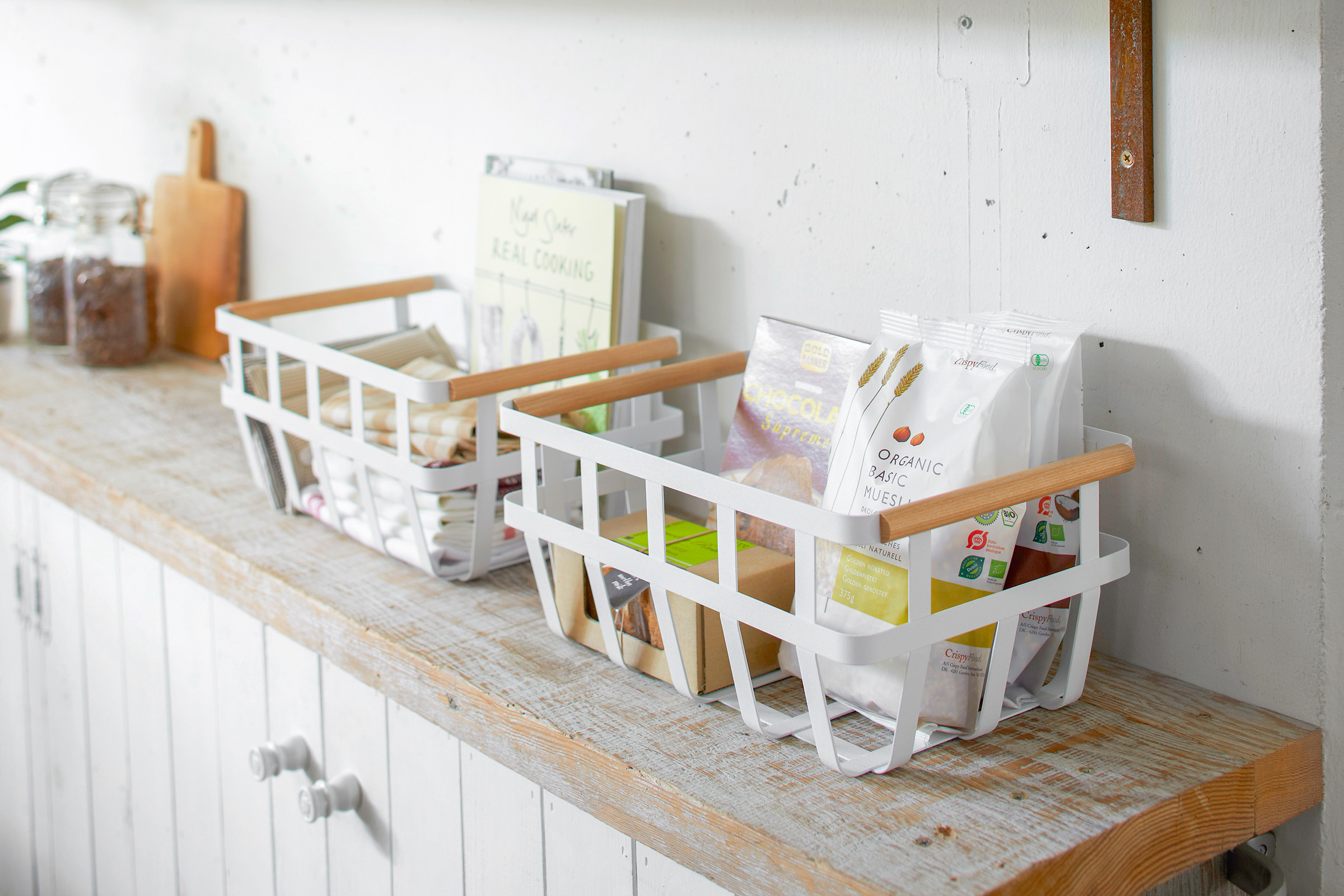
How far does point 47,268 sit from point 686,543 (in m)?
1.23

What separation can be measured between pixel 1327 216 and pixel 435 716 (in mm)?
617

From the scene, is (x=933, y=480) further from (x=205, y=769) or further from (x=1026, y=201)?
(x=205, y=769)

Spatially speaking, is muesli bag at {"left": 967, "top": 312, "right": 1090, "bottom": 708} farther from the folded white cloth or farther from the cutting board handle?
the cutting board handle

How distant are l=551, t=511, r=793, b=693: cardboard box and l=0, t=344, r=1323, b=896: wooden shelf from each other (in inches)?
0.7

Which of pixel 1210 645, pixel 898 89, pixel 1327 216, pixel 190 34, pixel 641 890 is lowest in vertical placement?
pixel 641 890

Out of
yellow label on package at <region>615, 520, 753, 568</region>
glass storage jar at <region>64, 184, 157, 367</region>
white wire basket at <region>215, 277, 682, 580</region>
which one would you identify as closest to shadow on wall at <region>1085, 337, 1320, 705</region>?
yellow label on package at <region>615, 520, 753, 568</region>

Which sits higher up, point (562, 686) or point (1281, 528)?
point (1281, 528)

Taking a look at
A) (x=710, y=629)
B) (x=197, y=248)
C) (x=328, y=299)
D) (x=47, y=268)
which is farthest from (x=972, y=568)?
(x=47, y=268)

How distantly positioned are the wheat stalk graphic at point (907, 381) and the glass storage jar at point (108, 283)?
1210 millimetres

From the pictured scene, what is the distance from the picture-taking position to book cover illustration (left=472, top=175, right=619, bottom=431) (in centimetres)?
99

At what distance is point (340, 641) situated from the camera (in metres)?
0.88

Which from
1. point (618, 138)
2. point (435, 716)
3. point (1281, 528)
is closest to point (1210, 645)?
point (1281, 528)

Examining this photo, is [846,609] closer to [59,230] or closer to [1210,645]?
[1210,645]

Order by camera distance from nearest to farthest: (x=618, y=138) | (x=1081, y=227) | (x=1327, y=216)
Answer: (x=1327, y=216) → (x=1081, y=227) → (x=618, y=138)
